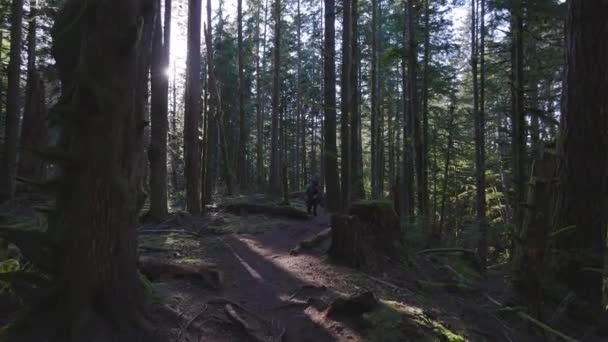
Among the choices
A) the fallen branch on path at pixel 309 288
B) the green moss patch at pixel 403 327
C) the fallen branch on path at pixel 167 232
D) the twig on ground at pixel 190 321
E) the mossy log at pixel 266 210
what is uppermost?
the mossy log at pixel 266 210

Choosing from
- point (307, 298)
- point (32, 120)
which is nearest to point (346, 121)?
point (307, 298)

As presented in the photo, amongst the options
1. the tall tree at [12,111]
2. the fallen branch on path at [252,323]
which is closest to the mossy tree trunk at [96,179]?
the fallen branch on path at [252,323]

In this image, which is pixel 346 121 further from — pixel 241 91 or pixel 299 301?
pixel 241 91

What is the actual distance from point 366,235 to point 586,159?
3.86m

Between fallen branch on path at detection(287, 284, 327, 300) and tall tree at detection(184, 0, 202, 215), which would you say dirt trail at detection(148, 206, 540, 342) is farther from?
A: tall tree at detection(184, 0, 202, 215)

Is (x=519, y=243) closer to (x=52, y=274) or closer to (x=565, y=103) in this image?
(x=565, y=103)

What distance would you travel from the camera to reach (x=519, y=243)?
566 cm

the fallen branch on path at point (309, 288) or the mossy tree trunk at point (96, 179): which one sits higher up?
the mossy tree trunk at point (96, 179)

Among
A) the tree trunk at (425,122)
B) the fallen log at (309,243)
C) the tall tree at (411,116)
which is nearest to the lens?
the fallen log at (309,243)

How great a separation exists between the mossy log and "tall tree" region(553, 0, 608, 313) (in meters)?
9.52

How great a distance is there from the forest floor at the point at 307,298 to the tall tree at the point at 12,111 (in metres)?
8.11

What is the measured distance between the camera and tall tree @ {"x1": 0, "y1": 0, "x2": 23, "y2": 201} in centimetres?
1451

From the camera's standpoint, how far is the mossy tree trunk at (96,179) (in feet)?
12.7

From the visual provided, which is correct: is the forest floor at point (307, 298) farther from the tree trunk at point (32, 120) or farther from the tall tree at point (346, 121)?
the tree trunk at point (32, 120)
